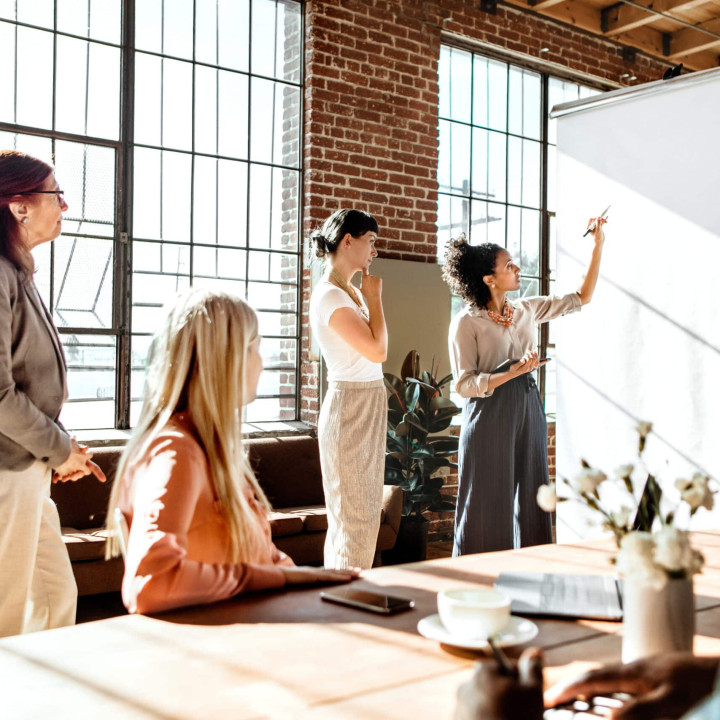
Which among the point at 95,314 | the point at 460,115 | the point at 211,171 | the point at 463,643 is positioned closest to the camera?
the point at 463,643

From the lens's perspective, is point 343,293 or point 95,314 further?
point 95,314

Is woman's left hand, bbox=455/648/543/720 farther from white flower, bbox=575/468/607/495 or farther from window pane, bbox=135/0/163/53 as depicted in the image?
window pane, bbox=135/0/163/53

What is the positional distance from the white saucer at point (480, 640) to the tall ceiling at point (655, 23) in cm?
577

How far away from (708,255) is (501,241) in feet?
10.4

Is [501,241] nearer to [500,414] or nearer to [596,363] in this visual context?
[596,363]

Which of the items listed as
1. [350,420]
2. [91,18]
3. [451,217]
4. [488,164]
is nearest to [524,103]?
[488,164]

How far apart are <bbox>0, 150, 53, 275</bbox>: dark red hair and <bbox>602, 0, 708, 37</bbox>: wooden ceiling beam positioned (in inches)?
198

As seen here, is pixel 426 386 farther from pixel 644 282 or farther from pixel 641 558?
pixel 641 558


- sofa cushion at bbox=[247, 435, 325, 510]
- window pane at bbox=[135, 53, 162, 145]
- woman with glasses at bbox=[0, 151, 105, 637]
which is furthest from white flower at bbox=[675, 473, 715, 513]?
window pane at bbox=[135, 53, 162, 145]

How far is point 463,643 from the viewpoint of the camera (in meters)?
1.26

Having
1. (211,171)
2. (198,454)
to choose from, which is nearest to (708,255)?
(198,454)

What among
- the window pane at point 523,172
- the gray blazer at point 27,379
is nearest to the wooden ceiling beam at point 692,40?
the window pane at point 523,172

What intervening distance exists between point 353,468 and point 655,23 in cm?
556

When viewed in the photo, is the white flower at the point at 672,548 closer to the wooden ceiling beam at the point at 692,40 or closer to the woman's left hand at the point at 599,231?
the woman's left hand at the point at 599,231
